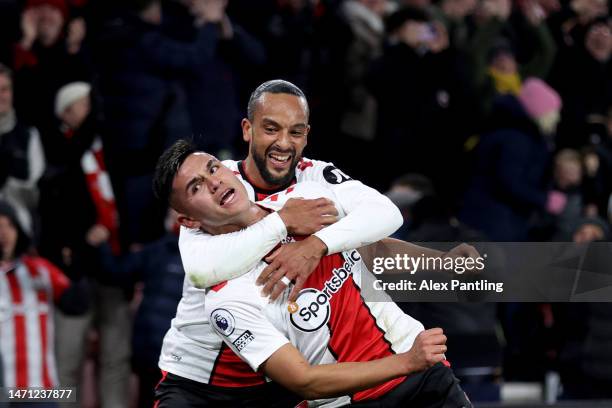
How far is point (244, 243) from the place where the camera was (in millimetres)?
4473

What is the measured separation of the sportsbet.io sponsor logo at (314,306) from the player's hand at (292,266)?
5cm

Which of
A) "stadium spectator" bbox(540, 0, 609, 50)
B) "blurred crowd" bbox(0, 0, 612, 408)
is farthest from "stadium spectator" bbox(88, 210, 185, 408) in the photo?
"stadium spectator" bbox(540, 0, 609, 50)

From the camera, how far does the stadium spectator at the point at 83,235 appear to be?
7121mm

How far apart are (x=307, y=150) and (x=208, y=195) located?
4.03 metres

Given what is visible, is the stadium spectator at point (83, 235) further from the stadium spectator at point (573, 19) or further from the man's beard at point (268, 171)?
the stadium spectator at point (573, 19)

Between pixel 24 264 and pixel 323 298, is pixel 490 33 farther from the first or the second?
pixel 323 298

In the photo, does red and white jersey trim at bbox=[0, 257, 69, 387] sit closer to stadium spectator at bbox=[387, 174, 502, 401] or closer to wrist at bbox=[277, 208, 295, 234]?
stadium spectator at bbox=[387, 174, 502, 401]

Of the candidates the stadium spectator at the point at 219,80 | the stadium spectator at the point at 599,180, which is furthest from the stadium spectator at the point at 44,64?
the stadium spectator at the point at 599,180

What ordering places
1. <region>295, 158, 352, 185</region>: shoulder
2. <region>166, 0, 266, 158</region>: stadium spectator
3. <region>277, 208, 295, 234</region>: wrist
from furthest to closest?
<region>166, 0, 266, 158</region>: stadium spectator
<region>295, 158, 352, 185</region>: shoulder
<region>277, 208, 295, 234</region>: wrist

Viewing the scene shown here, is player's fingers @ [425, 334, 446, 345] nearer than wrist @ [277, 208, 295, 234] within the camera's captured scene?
Yes

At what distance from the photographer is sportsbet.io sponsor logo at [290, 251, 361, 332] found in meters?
4.57

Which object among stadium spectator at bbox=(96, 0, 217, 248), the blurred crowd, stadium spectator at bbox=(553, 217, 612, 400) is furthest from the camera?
stadium spectator at bbox=(96, 0, 217, 248)

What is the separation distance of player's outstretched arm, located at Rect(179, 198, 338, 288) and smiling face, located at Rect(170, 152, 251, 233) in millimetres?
71

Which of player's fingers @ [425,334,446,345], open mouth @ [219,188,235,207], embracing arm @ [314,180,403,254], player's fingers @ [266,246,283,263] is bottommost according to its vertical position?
player's fingers @ [425,334,446,345]
